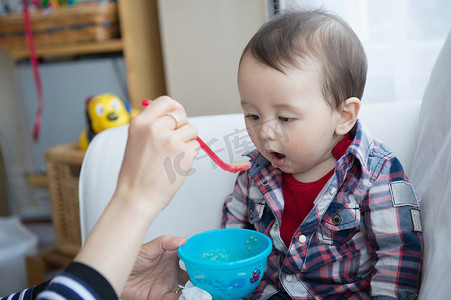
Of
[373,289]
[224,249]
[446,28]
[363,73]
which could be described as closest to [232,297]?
[224,249]

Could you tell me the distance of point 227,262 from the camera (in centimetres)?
72

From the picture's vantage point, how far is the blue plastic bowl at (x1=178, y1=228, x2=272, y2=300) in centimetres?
73

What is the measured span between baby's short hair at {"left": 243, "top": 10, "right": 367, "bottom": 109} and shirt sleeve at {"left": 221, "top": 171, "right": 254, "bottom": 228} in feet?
0.84

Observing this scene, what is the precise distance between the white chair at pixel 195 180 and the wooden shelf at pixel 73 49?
1084mm

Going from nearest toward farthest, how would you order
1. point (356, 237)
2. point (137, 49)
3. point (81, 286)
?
1. point (81, 286)
2. point (356, 237)
3. point (137, 49)

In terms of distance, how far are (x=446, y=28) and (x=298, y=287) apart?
76cm

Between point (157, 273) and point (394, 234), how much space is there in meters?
0.44

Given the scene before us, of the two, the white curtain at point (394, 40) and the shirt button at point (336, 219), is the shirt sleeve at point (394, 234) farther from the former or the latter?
the white curtain at point (394, 40)

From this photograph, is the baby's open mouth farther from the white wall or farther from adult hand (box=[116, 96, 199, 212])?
the white wall

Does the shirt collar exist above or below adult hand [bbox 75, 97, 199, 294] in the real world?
below

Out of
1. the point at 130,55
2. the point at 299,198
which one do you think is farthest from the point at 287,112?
the point at 130,55

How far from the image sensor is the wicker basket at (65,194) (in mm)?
1750

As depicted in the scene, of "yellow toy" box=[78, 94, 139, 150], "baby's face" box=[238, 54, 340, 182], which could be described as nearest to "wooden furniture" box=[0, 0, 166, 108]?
"yellow toy" box=[78, 94, 139, 150]

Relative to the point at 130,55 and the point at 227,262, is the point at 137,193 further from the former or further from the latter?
the point at 130,55
